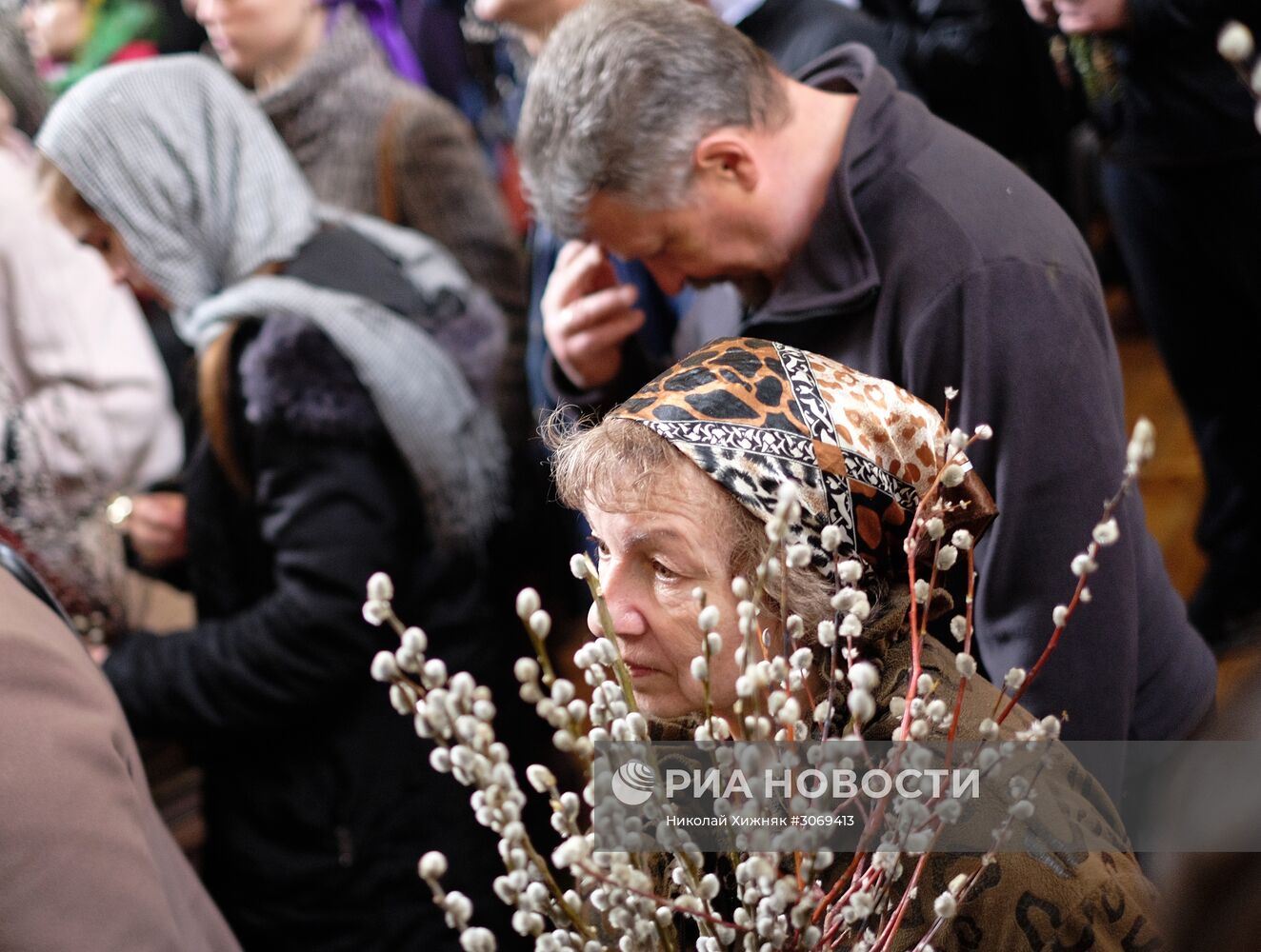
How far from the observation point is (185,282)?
8.18 feet

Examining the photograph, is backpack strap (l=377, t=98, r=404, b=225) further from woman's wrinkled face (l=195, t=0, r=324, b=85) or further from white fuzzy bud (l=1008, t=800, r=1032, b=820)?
white fuzzy bud (l=1008, t=800, r=1032, b=820)

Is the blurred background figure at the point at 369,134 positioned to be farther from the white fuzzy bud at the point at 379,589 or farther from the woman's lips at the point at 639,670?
the white fuzzy bud at the point at 379,589

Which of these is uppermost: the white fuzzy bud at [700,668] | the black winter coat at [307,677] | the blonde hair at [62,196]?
the white fuzzy bud at [700,668]

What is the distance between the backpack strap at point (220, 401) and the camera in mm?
2332

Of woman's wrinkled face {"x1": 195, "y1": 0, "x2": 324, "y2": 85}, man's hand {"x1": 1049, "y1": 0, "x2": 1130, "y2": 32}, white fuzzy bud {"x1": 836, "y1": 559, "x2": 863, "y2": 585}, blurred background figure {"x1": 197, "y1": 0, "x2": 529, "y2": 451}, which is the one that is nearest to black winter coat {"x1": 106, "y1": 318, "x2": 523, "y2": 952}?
blurred background figure {"x1": 197, "y1": 0, "x2": 529, "y2": 451}

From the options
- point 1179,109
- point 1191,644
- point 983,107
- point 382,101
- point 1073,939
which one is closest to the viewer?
point 1073,939

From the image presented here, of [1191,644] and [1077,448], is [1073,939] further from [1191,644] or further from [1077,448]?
[1191,644]

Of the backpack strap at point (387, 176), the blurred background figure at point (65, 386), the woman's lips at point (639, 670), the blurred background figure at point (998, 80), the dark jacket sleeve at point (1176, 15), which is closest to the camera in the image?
the woman's lips at point (639, 670)

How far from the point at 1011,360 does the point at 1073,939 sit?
2.15ft

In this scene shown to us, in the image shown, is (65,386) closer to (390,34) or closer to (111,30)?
(111,30)

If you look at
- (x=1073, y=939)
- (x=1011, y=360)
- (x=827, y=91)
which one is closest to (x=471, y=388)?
(x=827, y=91)

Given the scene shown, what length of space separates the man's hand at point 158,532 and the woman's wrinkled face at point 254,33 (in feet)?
3.29

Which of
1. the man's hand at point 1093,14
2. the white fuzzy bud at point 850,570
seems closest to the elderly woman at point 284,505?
the man's hand at point 1093,14

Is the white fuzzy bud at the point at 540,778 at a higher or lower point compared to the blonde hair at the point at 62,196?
higher
